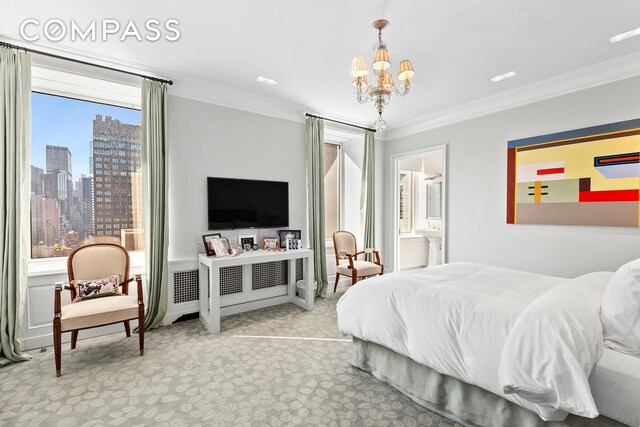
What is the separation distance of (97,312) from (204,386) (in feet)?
3.69

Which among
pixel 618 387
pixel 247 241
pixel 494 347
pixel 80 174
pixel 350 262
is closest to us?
pixel 618 387

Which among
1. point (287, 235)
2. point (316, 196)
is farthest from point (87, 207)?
point (316, 196)

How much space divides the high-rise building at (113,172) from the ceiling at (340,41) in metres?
0.81

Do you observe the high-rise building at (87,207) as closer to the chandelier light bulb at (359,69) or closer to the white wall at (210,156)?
the white wall at (210,156)

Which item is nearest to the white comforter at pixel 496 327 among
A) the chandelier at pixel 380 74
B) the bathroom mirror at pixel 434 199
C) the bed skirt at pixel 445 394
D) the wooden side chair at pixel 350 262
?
the bed skirt at pixel 445 394

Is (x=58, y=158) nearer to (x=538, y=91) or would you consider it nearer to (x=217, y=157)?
(x=217, y=157)

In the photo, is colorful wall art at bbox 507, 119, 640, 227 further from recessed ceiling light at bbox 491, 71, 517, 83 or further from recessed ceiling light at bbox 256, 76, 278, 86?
recessed ceiling light at bbox 256, 76, 278, 86

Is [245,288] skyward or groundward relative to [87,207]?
groundward

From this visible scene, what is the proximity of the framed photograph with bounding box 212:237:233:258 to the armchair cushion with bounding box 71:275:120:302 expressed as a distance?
1003mm

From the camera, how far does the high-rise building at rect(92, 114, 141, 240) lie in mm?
3564

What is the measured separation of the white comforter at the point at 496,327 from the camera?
134 cm

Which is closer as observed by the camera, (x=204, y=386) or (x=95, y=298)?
(x=204, y=386)

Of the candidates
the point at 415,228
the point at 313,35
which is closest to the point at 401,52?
the point at 313,35

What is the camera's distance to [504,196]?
4086mm
